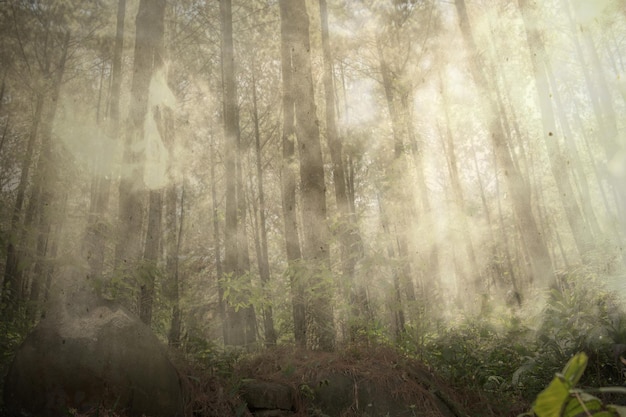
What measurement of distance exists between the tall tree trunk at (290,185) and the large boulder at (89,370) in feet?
8.19

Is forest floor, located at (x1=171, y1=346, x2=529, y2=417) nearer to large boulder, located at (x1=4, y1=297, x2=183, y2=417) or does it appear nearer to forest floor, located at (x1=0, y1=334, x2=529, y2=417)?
forest floor, located at (x1=0, y1=334, x2=529, y2=417)

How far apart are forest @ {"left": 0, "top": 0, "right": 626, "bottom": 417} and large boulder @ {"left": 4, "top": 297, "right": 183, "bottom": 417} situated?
2 cm

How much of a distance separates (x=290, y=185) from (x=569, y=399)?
9800 mm

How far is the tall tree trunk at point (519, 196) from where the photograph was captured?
33.8 ft

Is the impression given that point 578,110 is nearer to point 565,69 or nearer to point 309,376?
point 565,69

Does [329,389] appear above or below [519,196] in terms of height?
below

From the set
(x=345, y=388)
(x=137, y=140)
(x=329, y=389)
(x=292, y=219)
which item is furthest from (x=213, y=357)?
(x=137, y=140)

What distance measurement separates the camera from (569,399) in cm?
134

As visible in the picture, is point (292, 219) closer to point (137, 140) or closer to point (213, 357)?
point (137, 140)

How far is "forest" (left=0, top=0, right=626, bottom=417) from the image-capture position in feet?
16.5

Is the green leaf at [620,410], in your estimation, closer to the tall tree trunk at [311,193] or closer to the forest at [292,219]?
the forest at [292,219]

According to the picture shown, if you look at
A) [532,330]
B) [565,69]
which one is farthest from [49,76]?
[565,69]

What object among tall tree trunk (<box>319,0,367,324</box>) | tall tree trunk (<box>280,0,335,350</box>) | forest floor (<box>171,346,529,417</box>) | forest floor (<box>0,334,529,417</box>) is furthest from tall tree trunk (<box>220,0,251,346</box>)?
forest floor (<box>171,346,529,417</box>)

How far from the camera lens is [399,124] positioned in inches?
647
